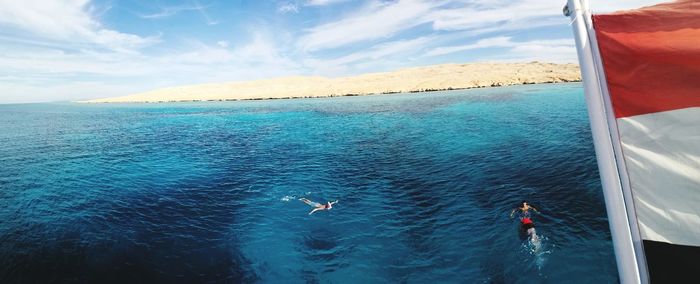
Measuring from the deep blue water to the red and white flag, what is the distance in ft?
50.8

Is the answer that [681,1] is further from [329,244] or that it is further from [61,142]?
[61,142]

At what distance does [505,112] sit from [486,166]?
1661 inches

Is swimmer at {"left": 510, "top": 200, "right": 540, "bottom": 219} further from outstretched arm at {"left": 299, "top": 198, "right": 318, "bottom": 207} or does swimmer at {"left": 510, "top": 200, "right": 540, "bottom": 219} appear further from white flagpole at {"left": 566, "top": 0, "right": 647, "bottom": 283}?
white flagpole at {"left": 566, "top": 0, "right": 647, "bottom": 283}

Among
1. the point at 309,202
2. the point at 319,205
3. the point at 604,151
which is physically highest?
the point at 604,151

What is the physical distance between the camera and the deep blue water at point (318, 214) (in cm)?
1945

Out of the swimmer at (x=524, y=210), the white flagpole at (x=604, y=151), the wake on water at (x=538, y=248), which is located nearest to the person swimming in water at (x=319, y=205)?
the swimmer at (x=524, y=210)

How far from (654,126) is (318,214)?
23841 mm

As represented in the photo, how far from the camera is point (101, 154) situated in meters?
53.2

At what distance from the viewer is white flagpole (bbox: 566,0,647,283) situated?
11.9ft

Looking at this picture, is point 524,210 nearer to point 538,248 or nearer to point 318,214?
point 538,248

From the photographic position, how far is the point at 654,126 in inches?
146

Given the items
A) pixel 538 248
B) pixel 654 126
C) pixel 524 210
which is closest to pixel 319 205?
pixel 524 210

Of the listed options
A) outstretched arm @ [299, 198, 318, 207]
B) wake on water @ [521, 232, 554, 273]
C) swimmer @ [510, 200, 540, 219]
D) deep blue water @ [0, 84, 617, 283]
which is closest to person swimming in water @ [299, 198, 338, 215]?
outstretched arm @ [299, 198, 318, 207]

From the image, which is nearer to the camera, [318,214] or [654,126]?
[654,126]
